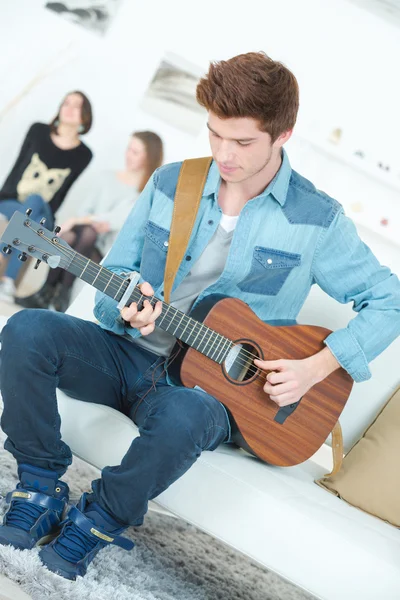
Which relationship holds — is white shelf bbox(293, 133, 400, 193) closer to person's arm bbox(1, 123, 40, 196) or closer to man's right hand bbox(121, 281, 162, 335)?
person's arm bbox(1, 123, 40, 196)

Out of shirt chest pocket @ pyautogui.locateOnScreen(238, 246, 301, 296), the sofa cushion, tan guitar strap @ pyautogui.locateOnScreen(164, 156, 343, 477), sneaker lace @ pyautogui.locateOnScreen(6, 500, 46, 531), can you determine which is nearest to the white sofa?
the sofa cushion

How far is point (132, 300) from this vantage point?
168cm

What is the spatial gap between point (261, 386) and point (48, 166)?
2.75 metres

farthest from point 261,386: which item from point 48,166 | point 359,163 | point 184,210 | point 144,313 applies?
point 48,166

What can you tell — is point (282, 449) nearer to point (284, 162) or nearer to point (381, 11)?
point (284, 162)

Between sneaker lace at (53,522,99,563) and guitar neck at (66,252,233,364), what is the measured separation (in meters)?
0.49

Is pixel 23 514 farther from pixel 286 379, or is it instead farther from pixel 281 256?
pixel 281 256

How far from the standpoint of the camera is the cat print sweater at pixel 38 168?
4230 mm

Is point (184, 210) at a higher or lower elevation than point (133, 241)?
higher

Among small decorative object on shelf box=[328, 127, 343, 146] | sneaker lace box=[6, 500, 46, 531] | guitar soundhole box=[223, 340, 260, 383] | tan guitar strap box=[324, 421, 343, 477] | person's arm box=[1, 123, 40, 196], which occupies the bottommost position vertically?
sneaker lace box=[6, 500, 46, 531]

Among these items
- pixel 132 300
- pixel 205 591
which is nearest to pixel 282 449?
pixel 205 591

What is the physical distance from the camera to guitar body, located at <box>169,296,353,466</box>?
5.90 ft

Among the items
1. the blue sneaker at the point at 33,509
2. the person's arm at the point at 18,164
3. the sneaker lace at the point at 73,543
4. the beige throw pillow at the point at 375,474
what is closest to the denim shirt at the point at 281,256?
the beige throw pillow at the point at 375,474

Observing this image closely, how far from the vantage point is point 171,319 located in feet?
5.72
